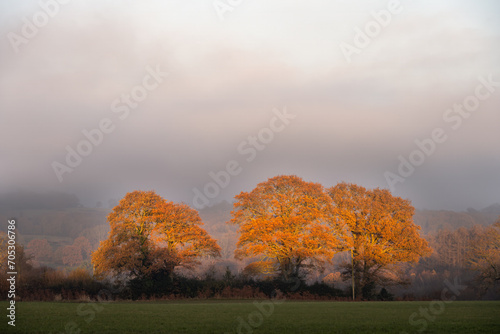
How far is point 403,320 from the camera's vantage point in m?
19.6

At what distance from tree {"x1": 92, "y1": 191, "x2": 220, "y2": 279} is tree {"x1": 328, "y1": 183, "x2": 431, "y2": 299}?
16133 millimetres

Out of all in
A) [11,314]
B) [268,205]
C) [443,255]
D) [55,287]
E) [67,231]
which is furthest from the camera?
[67,231]

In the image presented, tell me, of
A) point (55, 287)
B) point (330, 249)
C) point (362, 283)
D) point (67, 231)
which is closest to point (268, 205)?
point (330, 249)

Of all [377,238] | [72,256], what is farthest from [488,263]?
[72,256]

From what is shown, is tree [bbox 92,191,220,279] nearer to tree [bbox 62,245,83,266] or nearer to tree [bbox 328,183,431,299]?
tree [bbox 328,183,431,299]

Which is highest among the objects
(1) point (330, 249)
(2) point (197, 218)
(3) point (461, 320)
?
(2) point (197, 218)

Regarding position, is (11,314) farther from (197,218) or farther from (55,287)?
(197,218)

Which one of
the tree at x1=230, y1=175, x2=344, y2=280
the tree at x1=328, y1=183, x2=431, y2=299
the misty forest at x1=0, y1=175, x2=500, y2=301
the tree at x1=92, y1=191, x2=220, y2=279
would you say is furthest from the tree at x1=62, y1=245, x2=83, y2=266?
the tree at x1=328, y1=183, x2=431, y2=299

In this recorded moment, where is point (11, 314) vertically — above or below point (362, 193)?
below

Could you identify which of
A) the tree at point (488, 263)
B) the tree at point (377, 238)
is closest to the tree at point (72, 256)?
the tree at point (377, 238)

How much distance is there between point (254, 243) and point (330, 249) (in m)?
8.77

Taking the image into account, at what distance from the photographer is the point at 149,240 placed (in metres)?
46.0

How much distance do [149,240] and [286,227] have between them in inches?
604

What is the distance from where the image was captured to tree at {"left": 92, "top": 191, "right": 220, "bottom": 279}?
4369cm
